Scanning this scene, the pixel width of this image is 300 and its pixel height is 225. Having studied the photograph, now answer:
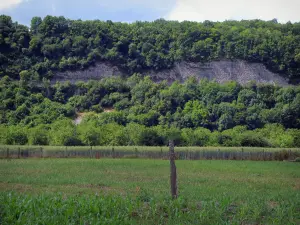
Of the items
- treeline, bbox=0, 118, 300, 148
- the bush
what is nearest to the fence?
treeline, bbox=0, 118, 300, 148

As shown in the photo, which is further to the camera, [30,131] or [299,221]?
[30,131]

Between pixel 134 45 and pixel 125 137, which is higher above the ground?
pixel 134 45

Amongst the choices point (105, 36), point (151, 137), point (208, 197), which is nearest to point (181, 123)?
point (151, 137)

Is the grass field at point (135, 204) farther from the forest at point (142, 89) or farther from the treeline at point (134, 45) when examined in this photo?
the treeline at point (134, 45)

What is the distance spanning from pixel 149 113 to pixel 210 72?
107ft

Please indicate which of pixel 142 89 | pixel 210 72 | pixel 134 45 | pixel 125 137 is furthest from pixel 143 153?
pixel 134 45

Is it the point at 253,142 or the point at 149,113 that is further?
the point at 149,113

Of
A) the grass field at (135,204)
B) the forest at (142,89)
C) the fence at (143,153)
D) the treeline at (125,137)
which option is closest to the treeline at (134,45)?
the forest at (142,89)

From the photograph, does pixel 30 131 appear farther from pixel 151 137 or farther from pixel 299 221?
pixel 299 221

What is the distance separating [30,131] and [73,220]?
50.8m

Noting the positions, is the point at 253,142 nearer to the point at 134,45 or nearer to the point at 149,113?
the point at 149,113

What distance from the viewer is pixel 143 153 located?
4934 centimetres

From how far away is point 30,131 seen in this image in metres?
61.8

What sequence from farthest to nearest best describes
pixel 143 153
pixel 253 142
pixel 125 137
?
pixel 253 142
pixel 125 137
pixel 143 153
